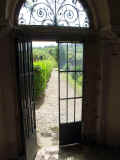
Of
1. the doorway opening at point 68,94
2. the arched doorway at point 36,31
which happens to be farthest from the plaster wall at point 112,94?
the arched doorway at point 36,31

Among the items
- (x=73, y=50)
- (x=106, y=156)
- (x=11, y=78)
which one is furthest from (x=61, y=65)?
(x=106, y=156)

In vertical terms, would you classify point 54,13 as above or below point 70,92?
above

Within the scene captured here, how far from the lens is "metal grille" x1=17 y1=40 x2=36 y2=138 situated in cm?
217

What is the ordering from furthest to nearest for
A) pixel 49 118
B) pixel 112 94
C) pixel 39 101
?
pixel 39 101, pixel 49 118, pixel 112 94

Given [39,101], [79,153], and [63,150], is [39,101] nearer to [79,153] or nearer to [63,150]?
[63,150]

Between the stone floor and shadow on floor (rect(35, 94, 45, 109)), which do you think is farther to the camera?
shadow on floor (rect(35, 94, 45, 109))

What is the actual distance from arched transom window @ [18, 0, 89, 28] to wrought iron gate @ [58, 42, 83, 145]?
0.40 meters

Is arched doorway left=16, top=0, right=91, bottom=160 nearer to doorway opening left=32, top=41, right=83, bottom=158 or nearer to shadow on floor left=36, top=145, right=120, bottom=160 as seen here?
doorway opening left=32, top=41, right=83, bottom=158

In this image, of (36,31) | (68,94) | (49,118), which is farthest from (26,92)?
(49,118)

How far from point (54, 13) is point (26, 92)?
1.50 metres

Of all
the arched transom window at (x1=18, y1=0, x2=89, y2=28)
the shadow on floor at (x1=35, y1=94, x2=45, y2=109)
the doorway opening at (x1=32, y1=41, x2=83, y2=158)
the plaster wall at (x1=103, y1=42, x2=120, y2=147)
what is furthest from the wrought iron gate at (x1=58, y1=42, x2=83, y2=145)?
the shadow on floor at (x1=35, y1=94, x2=45, y2=109)

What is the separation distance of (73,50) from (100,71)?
670mm

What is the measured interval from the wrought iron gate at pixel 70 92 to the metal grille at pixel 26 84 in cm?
57

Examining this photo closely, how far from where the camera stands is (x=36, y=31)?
224cm
